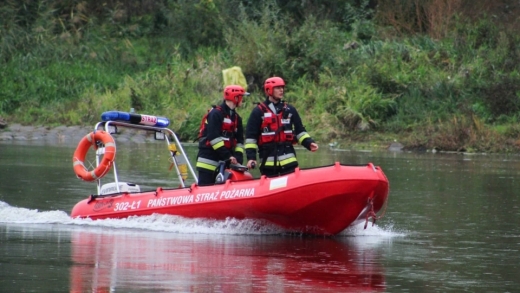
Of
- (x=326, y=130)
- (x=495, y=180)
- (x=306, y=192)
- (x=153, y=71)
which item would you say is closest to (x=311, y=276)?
(x=306, y=192)

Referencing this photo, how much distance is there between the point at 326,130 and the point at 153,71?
795cm

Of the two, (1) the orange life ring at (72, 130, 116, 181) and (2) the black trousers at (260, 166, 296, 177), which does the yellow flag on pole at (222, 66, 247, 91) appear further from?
(2) the black trousers at (260, 166, 296, 177)

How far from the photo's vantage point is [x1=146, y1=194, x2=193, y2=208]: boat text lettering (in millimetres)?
12812

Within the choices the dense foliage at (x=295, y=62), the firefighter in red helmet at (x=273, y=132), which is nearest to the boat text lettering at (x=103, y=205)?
the firefighter in red helmet at (x=273, y=132)

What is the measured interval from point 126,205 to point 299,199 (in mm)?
2489

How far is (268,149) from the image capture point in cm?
1285

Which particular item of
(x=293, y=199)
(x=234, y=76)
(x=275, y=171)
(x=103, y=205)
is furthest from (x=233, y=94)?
(x=234, y=76)

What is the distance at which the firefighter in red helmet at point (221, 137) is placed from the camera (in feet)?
42.2

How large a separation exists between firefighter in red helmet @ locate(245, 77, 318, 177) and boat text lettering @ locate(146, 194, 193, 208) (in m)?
0.85

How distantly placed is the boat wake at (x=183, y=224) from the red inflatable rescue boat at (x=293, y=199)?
78 mm

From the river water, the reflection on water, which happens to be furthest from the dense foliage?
the reflection on water

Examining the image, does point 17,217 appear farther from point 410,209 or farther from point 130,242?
point 410,209

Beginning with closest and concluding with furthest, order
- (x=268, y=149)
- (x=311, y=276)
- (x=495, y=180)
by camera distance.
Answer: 1. (x=311, y=276)
2. (x=268, y=149)
3. (x=495, y=180)

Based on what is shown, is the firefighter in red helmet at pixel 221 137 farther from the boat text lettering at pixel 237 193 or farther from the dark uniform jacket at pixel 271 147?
the boat text lettering at pixel 237 193
